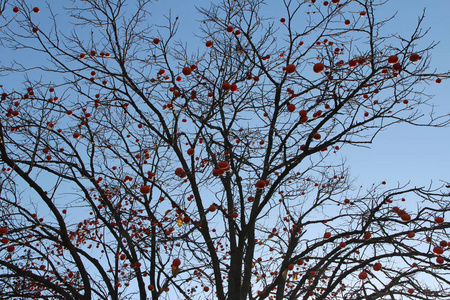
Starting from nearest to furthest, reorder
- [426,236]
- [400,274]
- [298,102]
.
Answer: [426,236] → [400,274] → [298,102]

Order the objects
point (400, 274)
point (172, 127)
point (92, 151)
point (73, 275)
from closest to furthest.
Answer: point (400, 274), point (172, 127), point (92, 151), point (73, 275)

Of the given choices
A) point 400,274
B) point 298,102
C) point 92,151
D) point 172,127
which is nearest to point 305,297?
point 400,274

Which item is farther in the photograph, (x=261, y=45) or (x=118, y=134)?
(x=118, y=134)

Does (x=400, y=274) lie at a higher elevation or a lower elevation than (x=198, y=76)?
lower

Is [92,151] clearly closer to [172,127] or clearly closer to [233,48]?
[172,127]

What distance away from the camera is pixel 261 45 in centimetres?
539

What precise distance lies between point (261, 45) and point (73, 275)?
5430mm

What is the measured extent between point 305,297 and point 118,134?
418cm

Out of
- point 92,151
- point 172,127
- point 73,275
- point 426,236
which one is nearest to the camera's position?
Result: point 426,236

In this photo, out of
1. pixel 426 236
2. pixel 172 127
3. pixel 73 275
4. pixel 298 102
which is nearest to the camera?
pixel 426 236

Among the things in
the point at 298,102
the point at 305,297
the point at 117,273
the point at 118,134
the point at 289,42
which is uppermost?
the point at 289,42

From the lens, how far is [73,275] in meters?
6.19

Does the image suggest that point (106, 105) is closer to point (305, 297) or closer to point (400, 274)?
point (305, 297)

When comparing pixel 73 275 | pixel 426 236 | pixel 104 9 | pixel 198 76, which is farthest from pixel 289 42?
pixel 73 275
